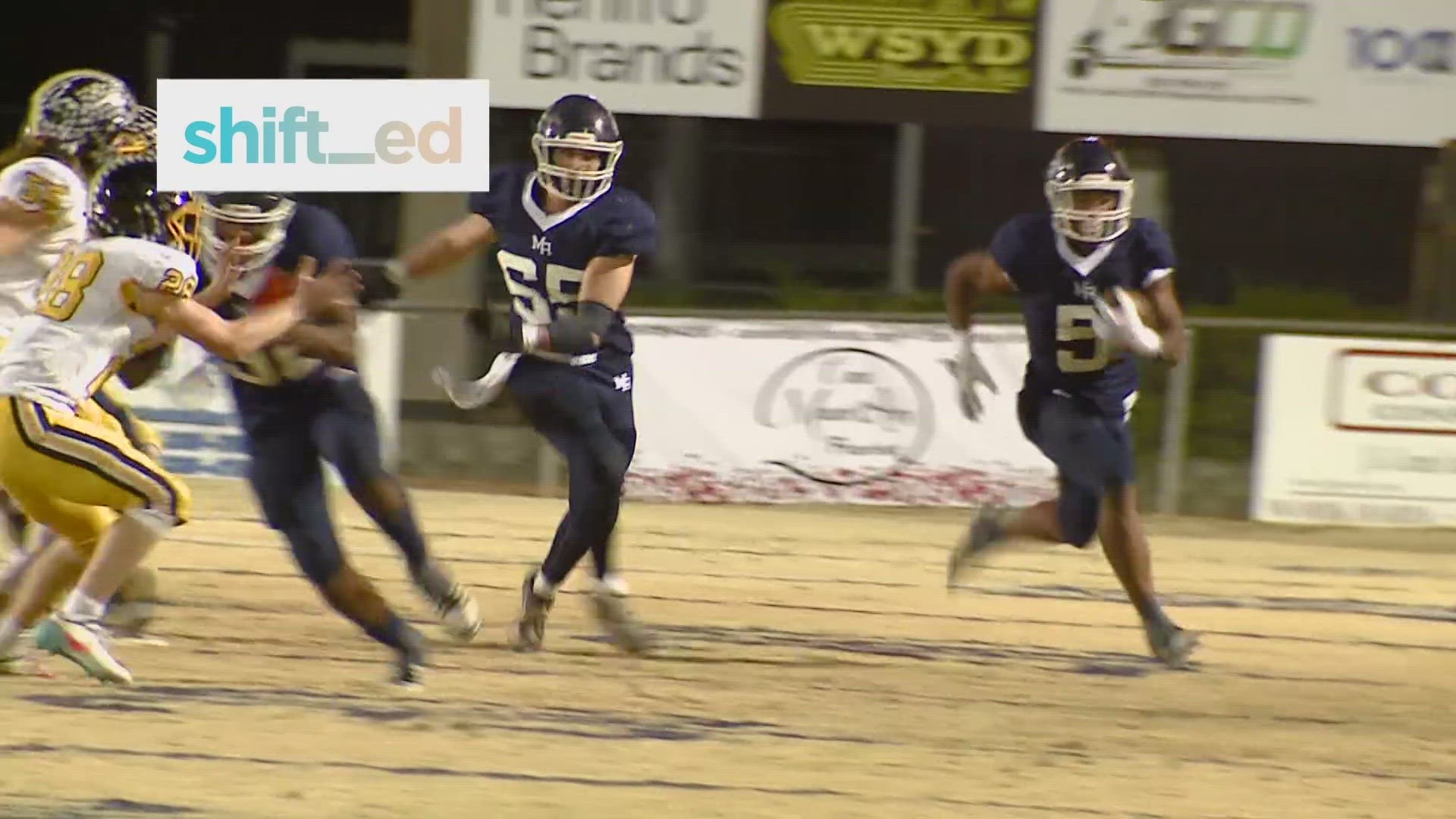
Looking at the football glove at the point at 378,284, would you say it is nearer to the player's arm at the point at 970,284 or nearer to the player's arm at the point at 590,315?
the player's arm at the point at 590,315

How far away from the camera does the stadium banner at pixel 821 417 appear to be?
1239 centimetres

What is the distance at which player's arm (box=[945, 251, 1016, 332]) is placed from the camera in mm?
8383

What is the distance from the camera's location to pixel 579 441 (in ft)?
25.1

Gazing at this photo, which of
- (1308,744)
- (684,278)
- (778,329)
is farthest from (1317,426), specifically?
(684,278)

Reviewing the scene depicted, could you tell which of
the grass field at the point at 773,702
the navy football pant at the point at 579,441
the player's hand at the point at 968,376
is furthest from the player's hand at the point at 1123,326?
the navy football pant at the point at 579,441

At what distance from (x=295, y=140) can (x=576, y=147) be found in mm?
7686

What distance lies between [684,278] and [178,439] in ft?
23.1

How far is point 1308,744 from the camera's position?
22.6 feet

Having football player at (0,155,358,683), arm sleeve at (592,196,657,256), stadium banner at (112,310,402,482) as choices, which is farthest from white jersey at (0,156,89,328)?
stadium banner at (112,310,402,482)

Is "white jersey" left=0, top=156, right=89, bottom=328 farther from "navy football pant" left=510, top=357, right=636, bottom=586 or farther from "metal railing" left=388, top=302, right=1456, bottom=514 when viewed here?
"metal railing" left=388, top=302, right=1456, bottom=514

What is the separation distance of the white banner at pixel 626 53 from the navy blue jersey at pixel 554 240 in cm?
723

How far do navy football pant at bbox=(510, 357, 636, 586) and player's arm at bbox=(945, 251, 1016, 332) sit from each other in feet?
5.14

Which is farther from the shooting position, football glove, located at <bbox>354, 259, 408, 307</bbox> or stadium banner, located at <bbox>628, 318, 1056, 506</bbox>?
stadium banner, located at <bbox>628, 318, 1056, 506</bbox>

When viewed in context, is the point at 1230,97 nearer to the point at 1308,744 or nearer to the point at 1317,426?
the point at 1317,426
